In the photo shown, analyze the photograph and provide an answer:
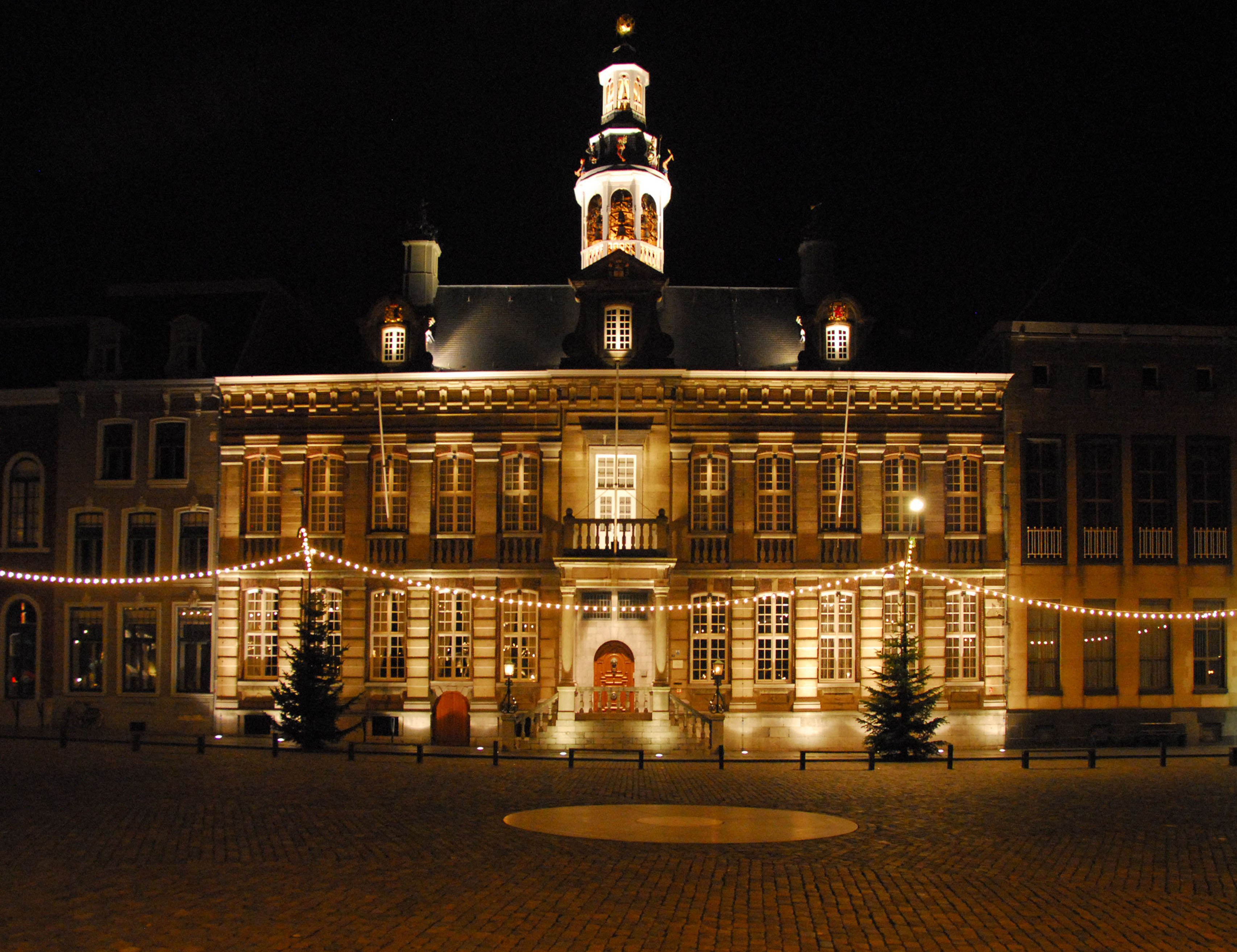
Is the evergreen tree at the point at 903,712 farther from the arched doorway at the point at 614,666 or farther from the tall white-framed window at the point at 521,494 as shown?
the tall white-framed window at the point at 521,494

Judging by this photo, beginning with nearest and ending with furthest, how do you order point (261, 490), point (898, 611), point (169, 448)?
point (898, 611)
point (261, 490)
point (169, 448)

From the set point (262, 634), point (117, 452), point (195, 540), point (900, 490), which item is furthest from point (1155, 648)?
point (117, 452)

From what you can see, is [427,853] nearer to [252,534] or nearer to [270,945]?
[270,945]

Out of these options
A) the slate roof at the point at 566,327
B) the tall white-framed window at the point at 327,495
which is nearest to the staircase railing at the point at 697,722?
the slate roof at the point at 566,327

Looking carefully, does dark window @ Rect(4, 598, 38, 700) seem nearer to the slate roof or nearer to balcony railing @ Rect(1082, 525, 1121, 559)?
the slate roof

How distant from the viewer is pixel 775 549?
1485 inches

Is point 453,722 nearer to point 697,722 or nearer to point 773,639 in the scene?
point 697,722

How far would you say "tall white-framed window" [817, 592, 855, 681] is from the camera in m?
37.4

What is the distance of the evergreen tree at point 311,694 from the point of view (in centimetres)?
3212

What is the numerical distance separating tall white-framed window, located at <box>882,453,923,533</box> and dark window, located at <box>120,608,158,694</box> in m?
22.3

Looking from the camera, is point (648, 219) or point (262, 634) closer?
point (262, 634)

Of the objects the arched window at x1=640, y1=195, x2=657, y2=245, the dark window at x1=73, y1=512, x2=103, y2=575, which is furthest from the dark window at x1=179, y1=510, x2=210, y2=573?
the arched window at x1=640, y1=195, x2=657, y2=245

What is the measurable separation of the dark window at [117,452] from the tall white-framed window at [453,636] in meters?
10.7

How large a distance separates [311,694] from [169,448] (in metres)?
11.5
